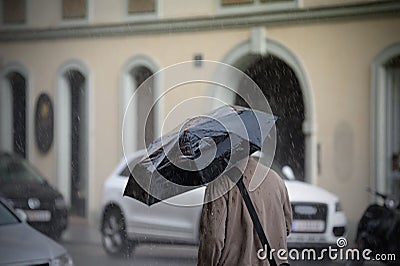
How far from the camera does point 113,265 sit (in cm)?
1022

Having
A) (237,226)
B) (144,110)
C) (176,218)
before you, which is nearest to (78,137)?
(176,218)

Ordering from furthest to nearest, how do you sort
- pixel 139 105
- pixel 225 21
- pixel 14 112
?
pixel 14 112
pixel 225 21
pixel 139 105

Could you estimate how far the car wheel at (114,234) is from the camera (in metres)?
10.8

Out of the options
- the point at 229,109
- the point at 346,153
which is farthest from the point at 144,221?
the point at 229,109

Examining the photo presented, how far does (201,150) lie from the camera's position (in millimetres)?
A: 4574

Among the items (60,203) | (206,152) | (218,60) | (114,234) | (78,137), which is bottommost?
(114,234)

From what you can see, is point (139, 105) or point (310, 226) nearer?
point (139, 105)

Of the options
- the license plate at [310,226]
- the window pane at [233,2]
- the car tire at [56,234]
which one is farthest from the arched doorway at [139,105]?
the license plate at [310,226]

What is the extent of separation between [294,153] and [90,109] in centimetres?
269

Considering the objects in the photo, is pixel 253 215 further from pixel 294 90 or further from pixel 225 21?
pixel 294 90

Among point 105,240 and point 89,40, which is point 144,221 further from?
point 89,40

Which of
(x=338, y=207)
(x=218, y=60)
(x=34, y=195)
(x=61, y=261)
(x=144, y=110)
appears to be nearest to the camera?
(x=61, y=261)

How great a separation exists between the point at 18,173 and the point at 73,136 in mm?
863

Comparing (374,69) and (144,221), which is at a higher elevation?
(374,69)
